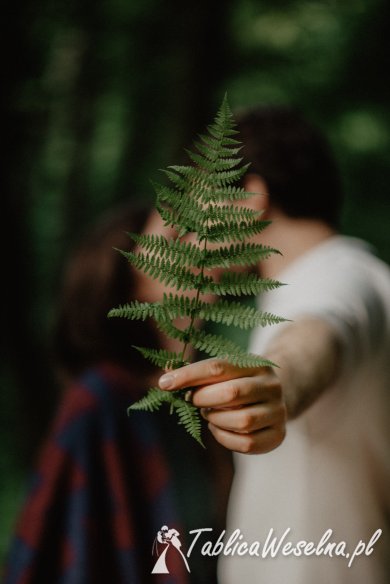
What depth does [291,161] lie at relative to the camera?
145 centimetres

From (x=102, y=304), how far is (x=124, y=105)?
106 inches

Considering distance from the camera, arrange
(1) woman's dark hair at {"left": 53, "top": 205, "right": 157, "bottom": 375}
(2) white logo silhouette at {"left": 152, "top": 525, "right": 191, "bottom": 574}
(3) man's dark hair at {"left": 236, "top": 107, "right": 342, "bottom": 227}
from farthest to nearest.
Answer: (1) woman's dark hair at {"left": 53, "top": 205, "right": 157, "bottom": 375}
(3) man's dark hair at {"left": 236, "top": 107, "right": 342, "bottom": 227}
(2) white logo silhouette at {"left": 152, "top": 525, "right": 191, "bottom": 574}

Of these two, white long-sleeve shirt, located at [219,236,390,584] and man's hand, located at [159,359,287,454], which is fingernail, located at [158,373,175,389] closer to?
man's hand, located at [159,359,287,454]

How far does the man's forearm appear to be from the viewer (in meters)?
0.92

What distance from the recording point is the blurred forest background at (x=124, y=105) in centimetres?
311

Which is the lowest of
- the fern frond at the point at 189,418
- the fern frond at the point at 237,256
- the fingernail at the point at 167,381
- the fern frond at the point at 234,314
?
the fern frond at the point at 189,418

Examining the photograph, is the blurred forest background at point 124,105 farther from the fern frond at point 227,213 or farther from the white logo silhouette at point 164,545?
the fern frond at point 227,213

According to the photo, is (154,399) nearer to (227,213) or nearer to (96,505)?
(227,213)

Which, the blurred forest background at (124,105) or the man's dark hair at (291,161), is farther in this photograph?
the blurred forest background at (124,105)

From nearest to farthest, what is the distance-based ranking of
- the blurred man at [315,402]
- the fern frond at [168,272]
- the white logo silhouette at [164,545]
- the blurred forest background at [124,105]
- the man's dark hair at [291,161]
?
the fern frond at [168,272]
the white logo silhouette at [164,545]
the blurred man at [315,402]
the man's dark hair at [291,161]
the blurred forest background at [124,105]

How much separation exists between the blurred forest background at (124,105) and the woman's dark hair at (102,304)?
107cm

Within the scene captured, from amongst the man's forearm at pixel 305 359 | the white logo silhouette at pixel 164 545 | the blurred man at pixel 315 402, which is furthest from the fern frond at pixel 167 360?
the white logo silhouette at pixel 164 545

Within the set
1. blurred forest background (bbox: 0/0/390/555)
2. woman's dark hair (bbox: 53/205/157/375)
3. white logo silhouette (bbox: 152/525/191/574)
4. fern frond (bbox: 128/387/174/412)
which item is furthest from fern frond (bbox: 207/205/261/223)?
blurred forest background (bbox: 0/0/390/555)

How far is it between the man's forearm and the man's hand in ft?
0.58
